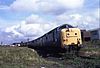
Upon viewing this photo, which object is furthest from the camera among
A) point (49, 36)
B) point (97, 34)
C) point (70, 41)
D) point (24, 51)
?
point (97, 34)

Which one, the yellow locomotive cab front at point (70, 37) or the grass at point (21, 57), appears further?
the yellow locomotive cab front at point (70, 37)

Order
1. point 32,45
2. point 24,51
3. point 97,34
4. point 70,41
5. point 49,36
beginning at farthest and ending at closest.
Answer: point 97,34 < point 32,45 < point 49,36 < point 70,41 < point 24,51

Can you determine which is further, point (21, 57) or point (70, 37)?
point (70, 37)

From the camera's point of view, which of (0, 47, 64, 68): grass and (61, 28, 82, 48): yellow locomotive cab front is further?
(61, 28, 82, 48): yellow locomotive cab front

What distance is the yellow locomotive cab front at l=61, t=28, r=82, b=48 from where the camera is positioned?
27.2 metres

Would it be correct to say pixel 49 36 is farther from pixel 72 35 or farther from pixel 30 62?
pixel 30 62

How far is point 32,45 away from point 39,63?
3059 centimetres

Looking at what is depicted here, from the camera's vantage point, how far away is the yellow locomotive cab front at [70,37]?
27250 millimetres

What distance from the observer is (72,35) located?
27.6 meters

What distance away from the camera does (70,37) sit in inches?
1089

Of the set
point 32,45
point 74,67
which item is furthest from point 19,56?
point 32,45

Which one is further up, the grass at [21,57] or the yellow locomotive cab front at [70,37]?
the yellow locomotive cab front at [70,37]

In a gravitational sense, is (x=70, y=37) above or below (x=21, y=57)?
above

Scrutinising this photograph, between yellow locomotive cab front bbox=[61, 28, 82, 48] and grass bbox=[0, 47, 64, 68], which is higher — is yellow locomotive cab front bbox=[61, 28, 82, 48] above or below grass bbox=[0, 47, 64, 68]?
above
